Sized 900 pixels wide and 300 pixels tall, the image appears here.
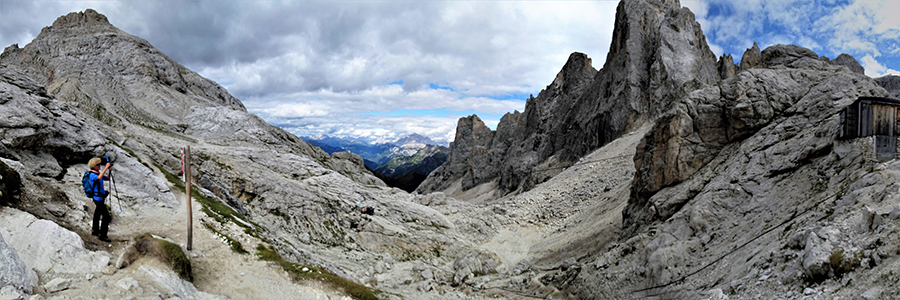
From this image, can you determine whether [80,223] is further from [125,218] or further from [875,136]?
[875,136]

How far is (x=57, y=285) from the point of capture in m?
10.1

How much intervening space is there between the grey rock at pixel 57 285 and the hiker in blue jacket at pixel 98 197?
410 centimetres

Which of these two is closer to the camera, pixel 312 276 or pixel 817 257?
pixel 817 257

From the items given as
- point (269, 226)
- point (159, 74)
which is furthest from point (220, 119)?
point (269, 226)

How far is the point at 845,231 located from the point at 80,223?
→ 2586 cm

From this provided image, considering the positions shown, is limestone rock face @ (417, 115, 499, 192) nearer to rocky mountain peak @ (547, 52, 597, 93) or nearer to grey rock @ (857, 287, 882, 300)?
rocky mountain peak @ (547, 52, 597, 93)

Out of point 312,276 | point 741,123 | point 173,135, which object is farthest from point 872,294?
point 173,135

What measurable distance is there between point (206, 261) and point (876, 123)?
27686mm

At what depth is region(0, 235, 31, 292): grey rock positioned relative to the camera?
28.5 feet

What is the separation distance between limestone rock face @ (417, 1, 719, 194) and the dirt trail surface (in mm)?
70925

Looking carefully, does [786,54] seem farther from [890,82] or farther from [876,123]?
[890,82]

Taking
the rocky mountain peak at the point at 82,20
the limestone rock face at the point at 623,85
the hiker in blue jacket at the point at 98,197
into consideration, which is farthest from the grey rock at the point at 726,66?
the rocky mountain peak at the point at 82,20

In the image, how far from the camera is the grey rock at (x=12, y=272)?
8.67 metres

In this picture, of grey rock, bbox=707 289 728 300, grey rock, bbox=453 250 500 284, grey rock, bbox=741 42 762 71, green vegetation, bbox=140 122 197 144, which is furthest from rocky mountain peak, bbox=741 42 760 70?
green vegetation, bbox=140 122 197 144
